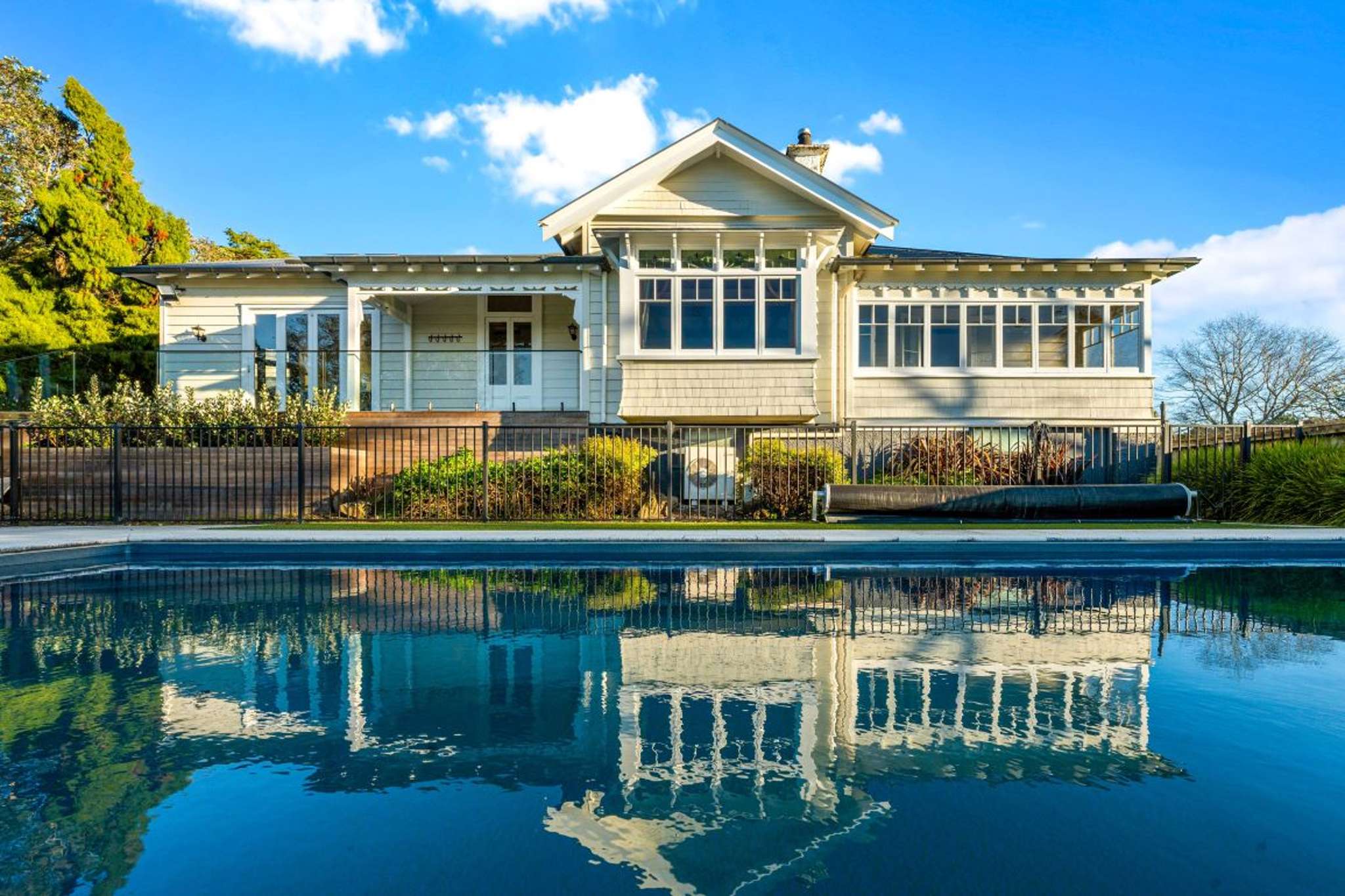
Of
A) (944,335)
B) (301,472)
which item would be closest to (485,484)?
(301,472)

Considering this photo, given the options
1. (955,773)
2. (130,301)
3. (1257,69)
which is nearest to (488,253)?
(955,773)

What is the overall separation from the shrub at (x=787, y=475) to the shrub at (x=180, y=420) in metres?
7.17

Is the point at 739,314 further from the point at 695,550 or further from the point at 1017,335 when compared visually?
the point at 695,550

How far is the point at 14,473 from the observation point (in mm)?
12688

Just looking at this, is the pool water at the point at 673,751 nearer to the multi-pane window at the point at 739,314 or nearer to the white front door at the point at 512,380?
the multi-pane window at the point at 739,314

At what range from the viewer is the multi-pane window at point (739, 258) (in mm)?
16031

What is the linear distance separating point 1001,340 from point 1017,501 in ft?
19.3

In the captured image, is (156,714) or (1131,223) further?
(1131,223)

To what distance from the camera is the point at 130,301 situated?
26141 millimetres

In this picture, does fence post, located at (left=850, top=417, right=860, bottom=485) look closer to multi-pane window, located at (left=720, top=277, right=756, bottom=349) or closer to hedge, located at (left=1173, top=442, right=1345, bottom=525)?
multi-pane window, located at (left=720, top=277, right=756, bottom=349)

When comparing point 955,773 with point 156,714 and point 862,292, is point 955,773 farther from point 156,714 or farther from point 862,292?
point 862,292

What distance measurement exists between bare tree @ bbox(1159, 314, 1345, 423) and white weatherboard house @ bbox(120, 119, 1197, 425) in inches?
1014

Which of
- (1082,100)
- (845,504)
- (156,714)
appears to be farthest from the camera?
(1082,100)

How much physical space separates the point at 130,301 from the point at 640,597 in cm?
2710
